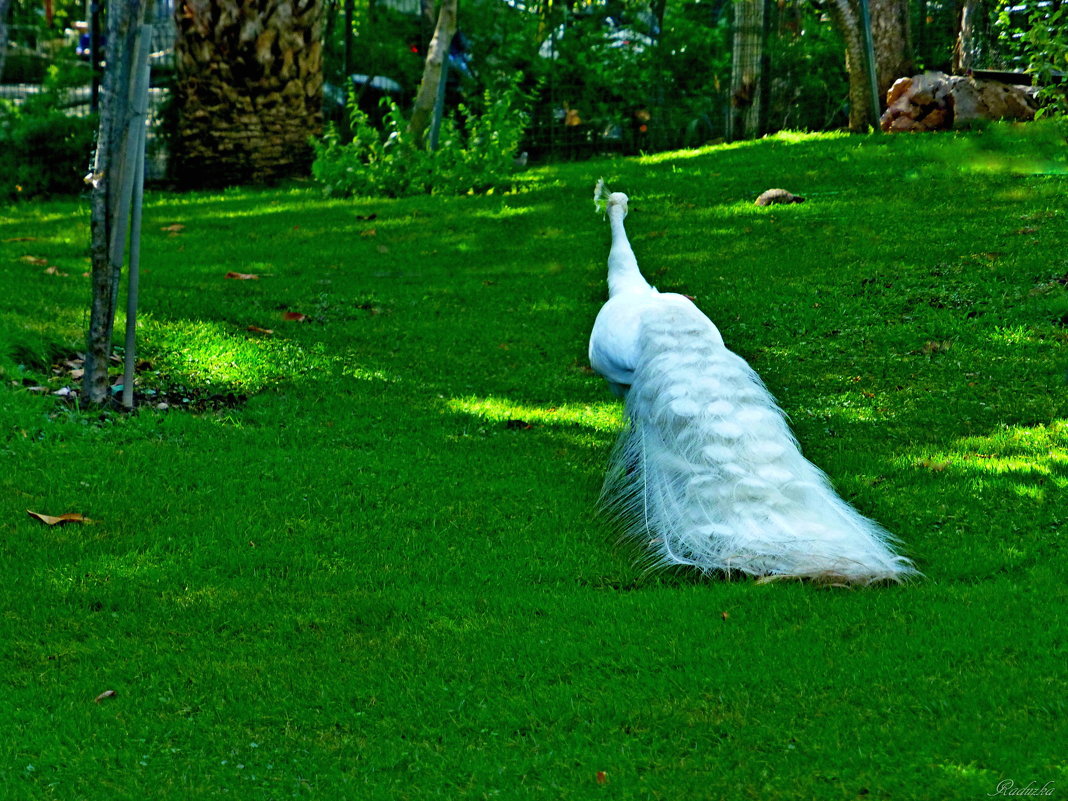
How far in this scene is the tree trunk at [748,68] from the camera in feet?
50.2

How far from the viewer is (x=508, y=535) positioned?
5.12 meters

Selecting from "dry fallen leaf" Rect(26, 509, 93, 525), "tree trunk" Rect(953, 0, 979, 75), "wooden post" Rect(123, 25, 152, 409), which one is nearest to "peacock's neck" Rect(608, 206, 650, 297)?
"wooden post" Rect(123, 25, 152, 409)

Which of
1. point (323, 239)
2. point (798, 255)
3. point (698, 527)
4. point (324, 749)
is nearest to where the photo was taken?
point (324, 749)

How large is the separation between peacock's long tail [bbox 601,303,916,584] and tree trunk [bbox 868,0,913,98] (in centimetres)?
1036

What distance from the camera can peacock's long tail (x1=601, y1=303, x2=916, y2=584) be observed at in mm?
4434

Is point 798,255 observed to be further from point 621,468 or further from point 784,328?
point 621,468

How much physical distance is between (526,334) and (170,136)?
8143mm

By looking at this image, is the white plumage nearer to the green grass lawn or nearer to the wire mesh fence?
the green grass lawn

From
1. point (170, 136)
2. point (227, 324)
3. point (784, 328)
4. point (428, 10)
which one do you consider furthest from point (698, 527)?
point (428, 10)

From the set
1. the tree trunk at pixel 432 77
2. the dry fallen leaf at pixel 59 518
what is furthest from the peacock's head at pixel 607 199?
the dry fallen leaf at pixel 59 518

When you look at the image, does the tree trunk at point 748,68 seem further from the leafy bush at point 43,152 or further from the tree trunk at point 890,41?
the leafy bush at point 43,152

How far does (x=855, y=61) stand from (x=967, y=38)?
264 centimetres

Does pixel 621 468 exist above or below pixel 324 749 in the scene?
above

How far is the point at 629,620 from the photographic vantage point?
4281 millimetres
